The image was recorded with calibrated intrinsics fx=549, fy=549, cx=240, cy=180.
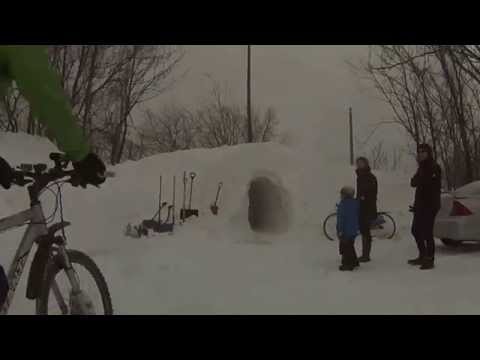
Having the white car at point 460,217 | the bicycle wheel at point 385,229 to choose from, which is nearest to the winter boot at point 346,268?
the white car at point 460,217

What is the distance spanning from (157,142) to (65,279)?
27434 millimetres

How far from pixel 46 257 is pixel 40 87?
30.8 inches

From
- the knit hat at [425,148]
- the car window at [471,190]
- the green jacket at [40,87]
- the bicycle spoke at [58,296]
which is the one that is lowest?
the bicycle spoke at [58,296]

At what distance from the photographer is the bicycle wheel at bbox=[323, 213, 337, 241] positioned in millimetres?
9664

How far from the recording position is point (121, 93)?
48.2ft

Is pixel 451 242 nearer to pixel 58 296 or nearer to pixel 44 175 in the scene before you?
pixel 58 296

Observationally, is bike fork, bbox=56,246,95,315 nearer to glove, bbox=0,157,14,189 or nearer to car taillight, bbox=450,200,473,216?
glove, bbox=0,157,14,189

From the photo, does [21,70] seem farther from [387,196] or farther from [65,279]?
[387,196]

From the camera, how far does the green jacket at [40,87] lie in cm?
174

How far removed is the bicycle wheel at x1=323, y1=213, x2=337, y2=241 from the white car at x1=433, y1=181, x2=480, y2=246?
2.71 meters

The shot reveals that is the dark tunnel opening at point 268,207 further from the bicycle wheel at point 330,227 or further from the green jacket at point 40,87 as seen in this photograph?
the green jacket at point 40,87

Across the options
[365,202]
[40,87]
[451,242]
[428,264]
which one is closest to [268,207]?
[451,242]

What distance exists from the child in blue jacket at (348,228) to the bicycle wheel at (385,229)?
3.16 metres

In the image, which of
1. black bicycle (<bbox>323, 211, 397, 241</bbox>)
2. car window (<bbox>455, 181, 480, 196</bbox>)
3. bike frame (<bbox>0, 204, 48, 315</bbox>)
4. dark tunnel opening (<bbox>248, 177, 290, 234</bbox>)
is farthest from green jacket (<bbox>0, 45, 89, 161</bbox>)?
dark tunnel opening (<bbox>248, 177, 290, 234</bbox>)
